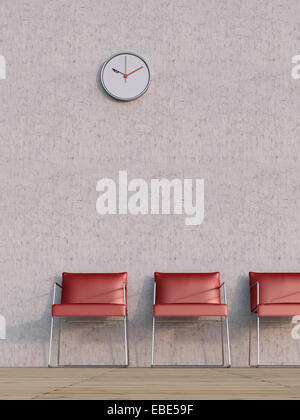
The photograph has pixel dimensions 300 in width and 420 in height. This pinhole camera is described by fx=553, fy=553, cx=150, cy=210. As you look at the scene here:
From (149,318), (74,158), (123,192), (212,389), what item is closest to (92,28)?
(74,158)

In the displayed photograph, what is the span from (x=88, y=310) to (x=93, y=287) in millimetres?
379

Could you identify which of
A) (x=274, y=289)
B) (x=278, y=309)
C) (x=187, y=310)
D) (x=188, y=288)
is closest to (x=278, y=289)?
(x=274, y=289)

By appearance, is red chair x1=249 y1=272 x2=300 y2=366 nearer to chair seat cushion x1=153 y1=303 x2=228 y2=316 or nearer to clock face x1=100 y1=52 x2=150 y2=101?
chair seat cushion x1=153 y1=303 x2=228 y2=316

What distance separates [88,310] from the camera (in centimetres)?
433

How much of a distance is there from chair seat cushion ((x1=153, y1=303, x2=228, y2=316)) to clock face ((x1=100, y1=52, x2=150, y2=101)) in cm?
192

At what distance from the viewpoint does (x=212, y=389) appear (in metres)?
2.42

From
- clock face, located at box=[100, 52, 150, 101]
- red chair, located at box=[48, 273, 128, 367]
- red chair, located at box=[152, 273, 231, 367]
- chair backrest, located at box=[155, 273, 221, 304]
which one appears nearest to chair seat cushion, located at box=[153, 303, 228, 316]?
red chair, located at box=[152, 273, 231, 367]

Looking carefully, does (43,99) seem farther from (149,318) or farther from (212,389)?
(212,389)

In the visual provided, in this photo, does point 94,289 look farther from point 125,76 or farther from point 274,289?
point 125,76

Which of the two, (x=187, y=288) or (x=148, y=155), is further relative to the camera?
(x=148, y=155)

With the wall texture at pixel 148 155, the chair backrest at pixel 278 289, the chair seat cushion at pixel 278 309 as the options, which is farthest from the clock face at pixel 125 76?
the chair seat cushion at pixel 278 309

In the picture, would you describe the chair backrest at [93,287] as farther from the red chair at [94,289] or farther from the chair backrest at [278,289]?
the chair backrest at [278,289]

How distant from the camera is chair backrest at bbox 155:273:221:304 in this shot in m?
4.66

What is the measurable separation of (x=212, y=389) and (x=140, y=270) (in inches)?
98.5
